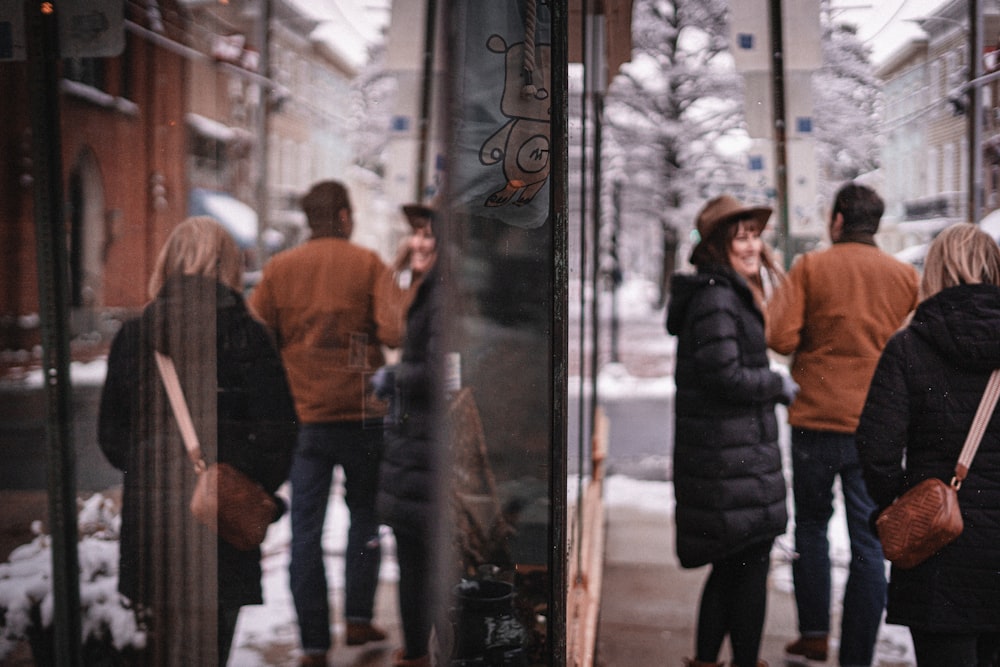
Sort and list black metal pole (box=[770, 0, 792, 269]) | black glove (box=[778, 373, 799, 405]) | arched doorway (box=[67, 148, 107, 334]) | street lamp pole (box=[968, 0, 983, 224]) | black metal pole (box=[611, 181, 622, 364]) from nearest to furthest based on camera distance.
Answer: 1. arched doorway (box=[67, 148, 107, 334])
2. street lamp pole (box=[968, 0, 983, 224])
3. black glove (box=[778, 373, 799, 405])
4. black metal pole (box=[770, 0, 792, 269])
5. black metal pole (box=[611, 181, 622, 364])

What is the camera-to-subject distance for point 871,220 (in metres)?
3.09

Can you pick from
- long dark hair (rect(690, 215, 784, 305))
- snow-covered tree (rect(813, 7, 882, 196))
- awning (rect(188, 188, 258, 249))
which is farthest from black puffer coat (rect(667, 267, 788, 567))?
awning (rect(188, 188, 258, 249))

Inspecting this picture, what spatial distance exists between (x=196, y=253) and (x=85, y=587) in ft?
3.88

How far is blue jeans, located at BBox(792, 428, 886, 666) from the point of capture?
3.04 m

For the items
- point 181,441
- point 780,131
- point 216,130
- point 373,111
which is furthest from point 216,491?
point 780,131

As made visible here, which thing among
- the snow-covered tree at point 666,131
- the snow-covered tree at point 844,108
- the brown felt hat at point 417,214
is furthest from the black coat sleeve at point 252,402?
the snow-covered tree at point 666,131

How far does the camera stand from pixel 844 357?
120 inches

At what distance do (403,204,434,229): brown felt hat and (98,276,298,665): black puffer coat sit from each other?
586 millimetres

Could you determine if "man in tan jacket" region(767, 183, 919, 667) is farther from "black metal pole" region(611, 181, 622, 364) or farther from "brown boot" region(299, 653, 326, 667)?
"black metal pole" region(611, 181, 622, 364)

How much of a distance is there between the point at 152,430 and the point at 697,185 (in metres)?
12.0

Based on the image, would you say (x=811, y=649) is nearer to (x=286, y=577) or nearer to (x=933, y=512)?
(x=933, y=512)

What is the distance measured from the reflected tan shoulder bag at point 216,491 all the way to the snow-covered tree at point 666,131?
5.62 metres

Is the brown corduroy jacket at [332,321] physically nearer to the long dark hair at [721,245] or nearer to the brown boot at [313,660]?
the brown boot at [313,660]

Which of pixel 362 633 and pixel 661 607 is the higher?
pixel 362 633
